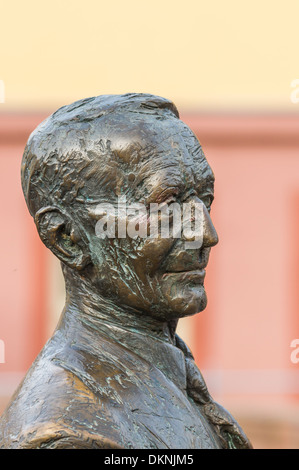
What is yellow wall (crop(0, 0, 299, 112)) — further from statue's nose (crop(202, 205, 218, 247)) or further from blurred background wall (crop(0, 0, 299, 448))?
statue's nose (crop(202, 205, 218, 247))

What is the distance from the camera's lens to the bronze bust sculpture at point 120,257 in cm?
309

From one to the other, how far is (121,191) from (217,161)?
8.20 meters

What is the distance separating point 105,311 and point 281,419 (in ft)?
25.3

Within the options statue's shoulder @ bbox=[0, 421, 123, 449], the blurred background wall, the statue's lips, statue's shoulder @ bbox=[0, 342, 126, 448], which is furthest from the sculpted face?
the blurred background wall

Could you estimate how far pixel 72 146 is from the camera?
10.4 ft

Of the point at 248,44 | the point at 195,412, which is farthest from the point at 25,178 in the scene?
the point at 248,44

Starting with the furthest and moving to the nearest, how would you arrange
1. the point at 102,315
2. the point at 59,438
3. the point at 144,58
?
the point at 144,58 < the point at 102,315 < the point at 59,438

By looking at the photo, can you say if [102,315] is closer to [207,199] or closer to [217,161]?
[207,199]

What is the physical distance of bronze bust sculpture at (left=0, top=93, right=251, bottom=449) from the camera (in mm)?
3088

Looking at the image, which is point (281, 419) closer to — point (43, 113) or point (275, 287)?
point (275, 287)

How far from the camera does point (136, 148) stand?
3.14 m

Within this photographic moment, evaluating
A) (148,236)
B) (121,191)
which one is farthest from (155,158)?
(148,236)

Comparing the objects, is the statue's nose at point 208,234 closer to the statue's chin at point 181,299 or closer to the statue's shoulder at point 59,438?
the statue's chin at point 181,299
